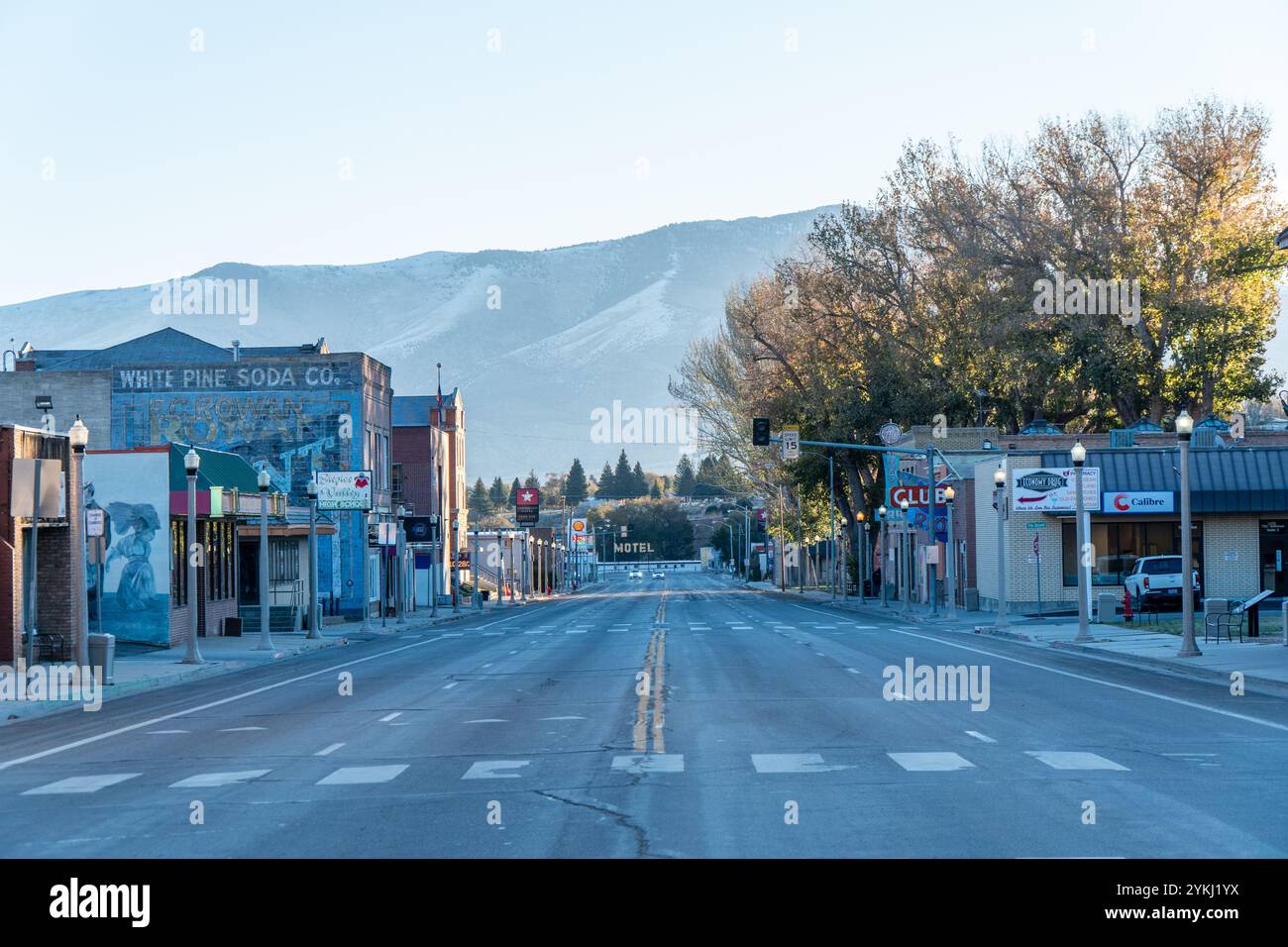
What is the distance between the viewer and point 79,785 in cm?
1535

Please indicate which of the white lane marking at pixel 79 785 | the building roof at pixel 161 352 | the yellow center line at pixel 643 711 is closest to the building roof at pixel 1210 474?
the yellow center line at pixel 643 711

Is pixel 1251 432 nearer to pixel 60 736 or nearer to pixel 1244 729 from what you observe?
pixel 1244 729

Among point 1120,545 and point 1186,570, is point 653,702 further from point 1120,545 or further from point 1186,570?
point 1120,545

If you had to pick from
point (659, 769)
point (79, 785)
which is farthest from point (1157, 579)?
point (79, 785)

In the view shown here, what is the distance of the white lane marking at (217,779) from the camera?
1503 cm

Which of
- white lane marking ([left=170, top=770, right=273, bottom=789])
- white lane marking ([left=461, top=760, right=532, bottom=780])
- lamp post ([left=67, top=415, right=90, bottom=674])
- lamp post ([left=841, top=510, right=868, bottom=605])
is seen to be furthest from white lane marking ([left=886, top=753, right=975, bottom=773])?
lamp post ([left=841, top=510, right=868, bottom=605])

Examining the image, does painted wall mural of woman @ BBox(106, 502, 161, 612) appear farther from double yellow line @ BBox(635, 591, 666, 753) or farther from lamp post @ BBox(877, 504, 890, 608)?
lamp post @ BBox(877, 504, 890, 608)

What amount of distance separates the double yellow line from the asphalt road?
94 mm

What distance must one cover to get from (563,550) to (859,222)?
105451 mm

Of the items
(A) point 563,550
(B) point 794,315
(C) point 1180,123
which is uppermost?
(C) point 1180,123

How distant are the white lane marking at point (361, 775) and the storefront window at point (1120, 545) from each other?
4874 cm

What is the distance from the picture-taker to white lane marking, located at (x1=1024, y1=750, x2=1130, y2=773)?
15062mm

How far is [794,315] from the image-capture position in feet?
263
